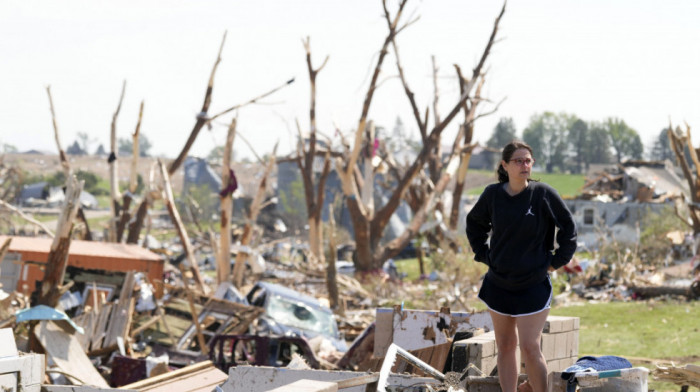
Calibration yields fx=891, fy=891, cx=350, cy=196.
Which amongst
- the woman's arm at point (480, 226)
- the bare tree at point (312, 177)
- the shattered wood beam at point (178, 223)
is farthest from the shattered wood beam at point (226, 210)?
the woman's arm at point (480, 226)

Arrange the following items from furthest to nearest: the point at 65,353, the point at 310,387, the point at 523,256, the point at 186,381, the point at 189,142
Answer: the point at 189,142 < the point at 65,353 < the point at 186,381 < the point at 523,256 < the point at 310,387

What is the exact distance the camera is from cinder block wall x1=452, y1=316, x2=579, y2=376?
5355 millimetres

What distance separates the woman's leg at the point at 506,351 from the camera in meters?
4.72

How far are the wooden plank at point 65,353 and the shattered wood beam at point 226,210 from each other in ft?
25.9

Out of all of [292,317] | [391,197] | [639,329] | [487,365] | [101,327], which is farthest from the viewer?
[391,197]

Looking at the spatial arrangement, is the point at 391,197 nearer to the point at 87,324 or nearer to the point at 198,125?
the point at 198,125

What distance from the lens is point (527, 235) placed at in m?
4.59

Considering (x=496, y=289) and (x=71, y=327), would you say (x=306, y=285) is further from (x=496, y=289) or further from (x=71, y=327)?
(x=496, y=289)

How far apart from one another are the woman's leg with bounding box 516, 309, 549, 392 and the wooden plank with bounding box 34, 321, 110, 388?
5.64m

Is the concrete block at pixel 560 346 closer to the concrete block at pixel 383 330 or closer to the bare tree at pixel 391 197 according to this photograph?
the concrete block at pixel 383 330

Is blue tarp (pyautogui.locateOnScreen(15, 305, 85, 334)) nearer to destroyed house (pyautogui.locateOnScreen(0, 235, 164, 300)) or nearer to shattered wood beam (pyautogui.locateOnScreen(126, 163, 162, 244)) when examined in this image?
destroyed house (pyautogui.locateOnScreen(0, 235, 164, 300))

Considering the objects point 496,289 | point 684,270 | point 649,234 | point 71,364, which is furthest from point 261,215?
point 496,289

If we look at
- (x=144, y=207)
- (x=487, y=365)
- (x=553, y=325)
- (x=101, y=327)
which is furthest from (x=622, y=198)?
(x=487, y=365)

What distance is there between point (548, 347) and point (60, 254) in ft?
25.6
